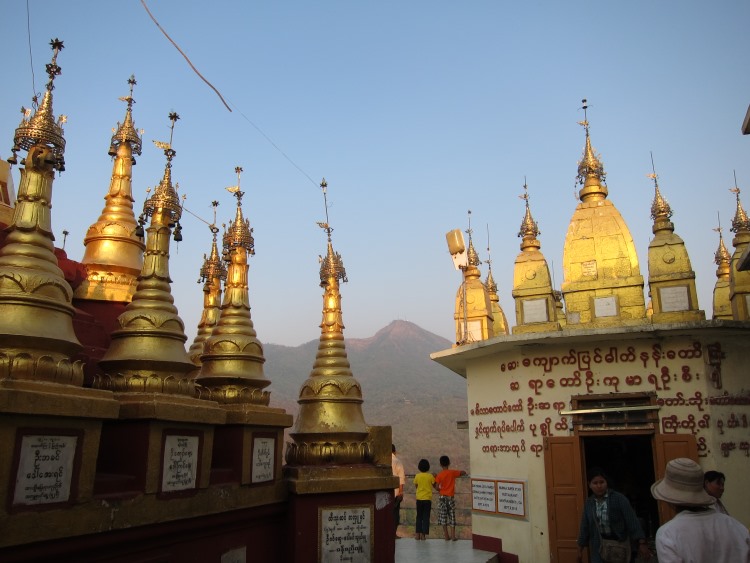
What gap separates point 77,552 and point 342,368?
471 cm

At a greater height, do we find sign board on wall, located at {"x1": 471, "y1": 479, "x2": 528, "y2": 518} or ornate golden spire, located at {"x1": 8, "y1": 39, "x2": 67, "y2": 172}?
ornate golden spire, located at {"x1": 8, "y1": 39, "x2": 67, "y2": 172}

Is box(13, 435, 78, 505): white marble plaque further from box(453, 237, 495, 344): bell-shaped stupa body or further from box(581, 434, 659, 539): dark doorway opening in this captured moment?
box(581, 434, 659, 539): dark doorway opening

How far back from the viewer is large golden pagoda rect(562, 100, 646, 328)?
42.0 feet

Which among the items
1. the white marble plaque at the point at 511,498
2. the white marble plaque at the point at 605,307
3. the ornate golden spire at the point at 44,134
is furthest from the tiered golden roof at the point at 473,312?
the ornate golden spire at the point at 44,134

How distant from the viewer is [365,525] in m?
7.89

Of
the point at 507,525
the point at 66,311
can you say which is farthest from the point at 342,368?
the point at 507,525

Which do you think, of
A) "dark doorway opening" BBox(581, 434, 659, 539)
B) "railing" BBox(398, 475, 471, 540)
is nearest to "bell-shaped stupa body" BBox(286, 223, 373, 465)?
"dark doorway opening" BBox(581, 434, 659, 539)

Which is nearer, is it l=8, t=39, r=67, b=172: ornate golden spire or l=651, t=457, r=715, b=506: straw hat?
l=651, t=457, r=715, b=506: straw hat

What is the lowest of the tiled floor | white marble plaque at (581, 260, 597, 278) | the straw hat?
the tiled floor

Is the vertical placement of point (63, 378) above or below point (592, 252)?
below

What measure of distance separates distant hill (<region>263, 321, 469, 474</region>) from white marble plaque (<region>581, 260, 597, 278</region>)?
28.5 m

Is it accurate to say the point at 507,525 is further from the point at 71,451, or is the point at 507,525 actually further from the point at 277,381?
the point at 277,381

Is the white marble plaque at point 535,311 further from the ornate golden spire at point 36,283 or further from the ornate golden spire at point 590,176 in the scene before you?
the ornate golden spire at point 36,283

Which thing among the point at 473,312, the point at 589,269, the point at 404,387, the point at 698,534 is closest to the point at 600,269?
the point at 589,269
